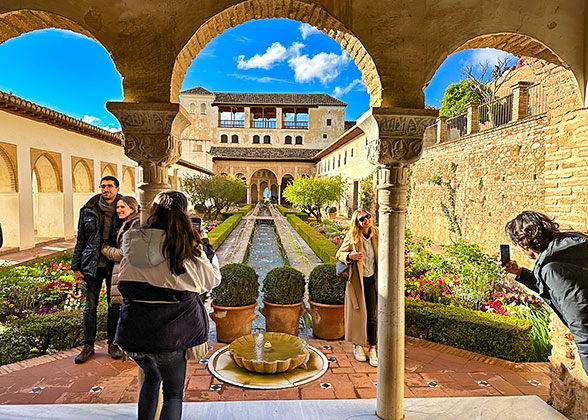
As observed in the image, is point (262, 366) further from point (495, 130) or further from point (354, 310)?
point (495, 130)

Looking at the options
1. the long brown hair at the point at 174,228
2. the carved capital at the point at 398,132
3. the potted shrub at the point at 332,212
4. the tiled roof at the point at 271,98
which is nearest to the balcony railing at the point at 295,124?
the tiled roof at the point at 271,98

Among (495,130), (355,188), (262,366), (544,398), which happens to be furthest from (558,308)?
(355,188)

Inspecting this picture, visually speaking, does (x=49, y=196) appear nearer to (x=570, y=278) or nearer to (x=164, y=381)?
(x=164, y=381)

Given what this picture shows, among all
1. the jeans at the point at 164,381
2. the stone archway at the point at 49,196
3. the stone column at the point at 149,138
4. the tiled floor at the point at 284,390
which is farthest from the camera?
the stone archway at the point at 49,196

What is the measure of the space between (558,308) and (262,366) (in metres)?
2.40

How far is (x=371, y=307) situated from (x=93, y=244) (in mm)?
2839

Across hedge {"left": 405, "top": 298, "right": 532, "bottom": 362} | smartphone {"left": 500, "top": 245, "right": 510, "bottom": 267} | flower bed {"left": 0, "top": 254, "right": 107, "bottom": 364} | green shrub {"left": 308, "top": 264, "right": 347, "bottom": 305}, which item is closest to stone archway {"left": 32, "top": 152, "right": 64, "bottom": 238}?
flower bed {"left": 0, "top": 254, "right": 107, "bottom": 364}

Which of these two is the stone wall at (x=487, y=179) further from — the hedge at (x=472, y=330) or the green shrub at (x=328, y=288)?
the green shrub at (x=328, y=288)

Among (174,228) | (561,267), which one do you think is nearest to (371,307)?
(561,267)

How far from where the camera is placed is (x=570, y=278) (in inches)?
72.7

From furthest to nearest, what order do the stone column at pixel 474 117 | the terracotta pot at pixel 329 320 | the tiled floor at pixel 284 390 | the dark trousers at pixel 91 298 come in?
1. the stone column at pixel 474 117
2. the terracotta pot at pixel 329 320
3. the dark trousers at pixel 91 298
4. the tiled floor at pixel 284 390

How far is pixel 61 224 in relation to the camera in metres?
12.3

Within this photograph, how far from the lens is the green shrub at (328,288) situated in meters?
4.33

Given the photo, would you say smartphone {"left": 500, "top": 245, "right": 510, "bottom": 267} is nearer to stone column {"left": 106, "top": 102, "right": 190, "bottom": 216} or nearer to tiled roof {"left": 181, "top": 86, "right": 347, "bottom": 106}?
stone column {"left": 106, "top": 102, "right": 190, "bottom": 216}
